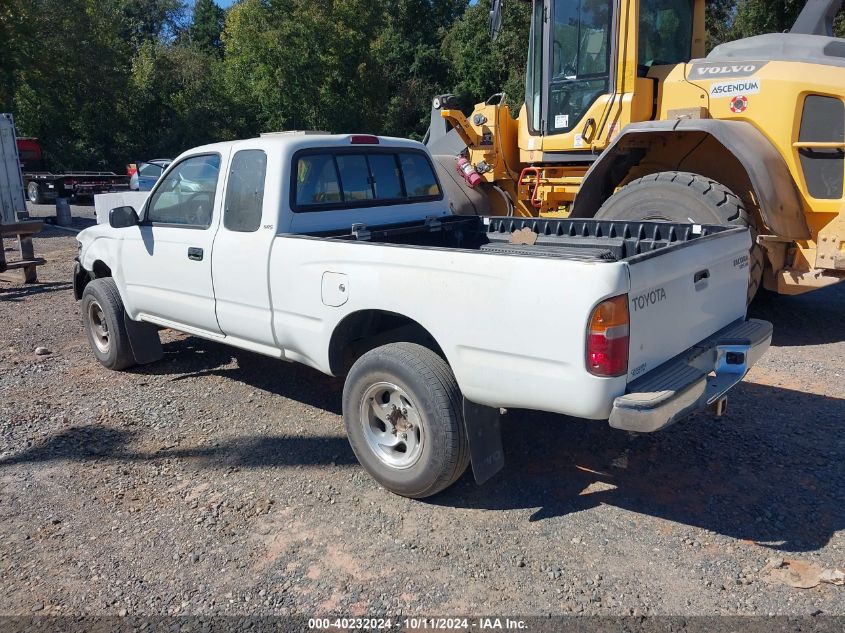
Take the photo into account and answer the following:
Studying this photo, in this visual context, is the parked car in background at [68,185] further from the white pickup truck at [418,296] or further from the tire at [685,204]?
the tire at [685,204]

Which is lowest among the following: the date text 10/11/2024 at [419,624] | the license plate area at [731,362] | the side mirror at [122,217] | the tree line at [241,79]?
the date text 10/11/2024 at [419,624]

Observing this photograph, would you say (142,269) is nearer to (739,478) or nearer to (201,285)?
(201,285)

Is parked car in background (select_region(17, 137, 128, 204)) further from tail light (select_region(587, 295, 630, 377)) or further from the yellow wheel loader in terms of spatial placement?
tail light (select_region(587, 295, 630, 377))

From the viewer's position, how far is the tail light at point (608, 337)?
3.19 m

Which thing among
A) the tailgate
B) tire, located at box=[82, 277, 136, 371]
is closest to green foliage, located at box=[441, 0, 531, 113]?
tire, located at box=[82, 277, 136, 371]

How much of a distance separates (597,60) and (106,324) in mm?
5738

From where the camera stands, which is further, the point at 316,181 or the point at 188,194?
the point at 188,194

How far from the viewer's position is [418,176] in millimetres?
5789

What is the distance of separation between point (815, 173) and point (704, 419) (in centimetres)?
287

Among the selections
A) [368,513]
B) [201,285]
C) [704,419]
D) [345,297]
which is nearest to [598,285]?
[345,297]

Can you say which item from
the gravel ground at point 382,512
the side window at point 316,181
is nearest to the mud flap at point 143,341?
the gravel ground at point 382,512

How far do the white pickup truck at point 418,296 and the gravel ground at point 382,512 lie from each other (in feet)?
1.45

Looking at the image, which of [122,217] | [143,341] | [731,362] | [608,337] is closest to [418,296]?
[608,337]

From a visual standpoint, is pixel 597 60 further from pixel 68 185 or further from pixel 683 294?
pixel 68 185
